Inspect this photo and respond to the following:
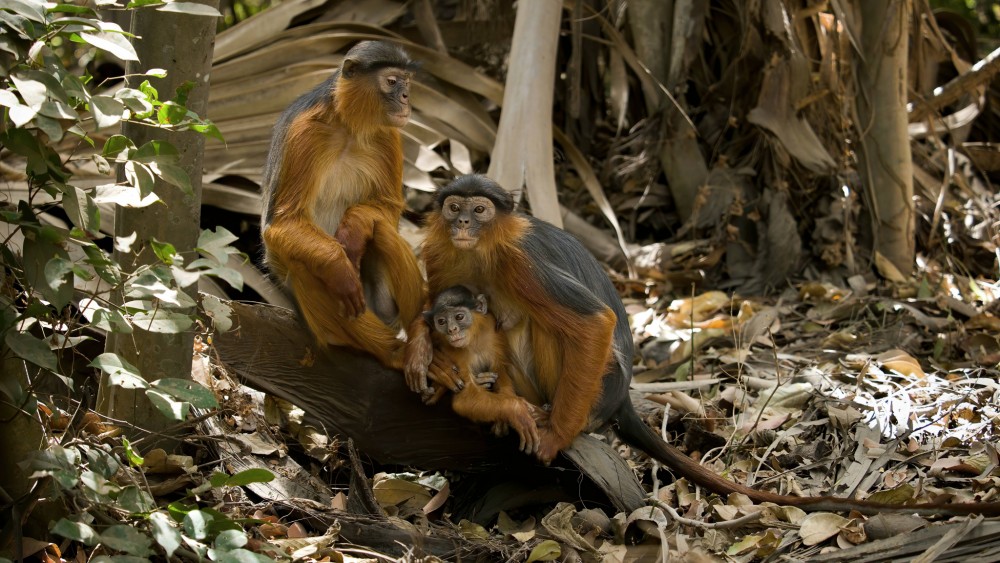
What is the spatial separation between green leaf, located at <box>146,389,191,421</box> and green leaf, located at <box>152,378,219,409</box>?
5cm

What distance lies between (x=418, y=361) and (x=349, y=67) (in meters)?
1.51

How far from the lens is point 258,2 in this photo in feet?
32.6

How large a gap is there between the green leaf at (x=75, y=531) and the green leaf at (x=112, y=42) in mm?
1326

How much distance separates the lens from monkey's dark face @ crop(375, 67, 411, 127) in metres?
4.77

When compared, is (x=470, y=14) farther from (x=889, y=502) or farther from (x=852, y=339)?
(x=889, y=502)

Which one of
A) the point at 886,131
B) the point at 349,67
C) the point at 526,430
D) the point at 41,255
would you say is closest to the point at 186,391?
the point at 41,255

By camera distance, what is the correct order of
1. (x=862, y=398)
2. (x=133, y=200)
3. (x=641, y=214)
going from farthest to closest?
(x=641, y=214) < (x=862, y=398) < (x=133, y=200)

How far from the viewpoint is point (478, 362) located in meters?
4.60

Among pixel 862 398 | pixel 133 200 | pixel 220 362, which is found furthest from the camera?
pixel 862 398

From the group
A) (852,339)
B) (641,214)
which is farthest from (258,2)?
(852,339)

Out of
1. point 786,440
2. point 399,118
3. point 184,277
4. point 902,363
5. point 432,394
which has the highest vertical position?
point 399,118

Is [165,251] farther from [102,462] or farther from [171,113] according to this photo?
[102,462]

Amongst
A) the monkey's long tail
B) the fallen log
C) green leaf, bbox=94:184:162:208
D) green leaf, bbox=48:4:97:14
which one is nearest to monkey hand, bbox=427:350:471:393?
the fallen log

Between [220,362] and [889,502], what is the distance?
2.93 meters
